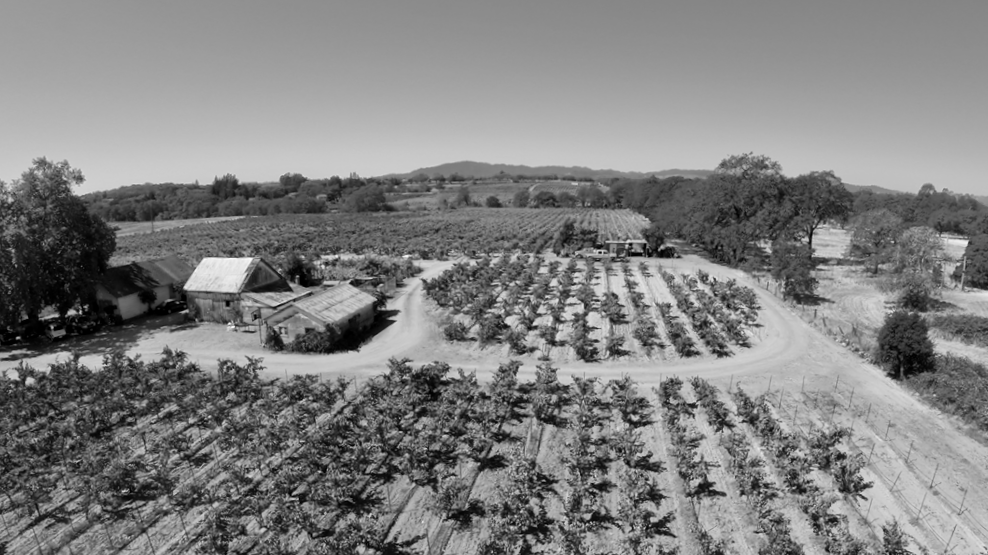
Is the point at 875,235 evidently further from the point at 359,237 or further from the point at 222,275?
the point at 359,237

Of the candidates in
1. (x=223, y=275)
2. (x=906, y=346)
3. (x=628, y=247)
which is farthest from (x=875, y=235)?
(x=223, y=275)

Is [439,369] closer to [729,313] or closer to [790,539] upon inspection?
[790,539]

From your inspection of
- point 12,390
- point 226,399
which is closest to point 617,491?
point 226,399

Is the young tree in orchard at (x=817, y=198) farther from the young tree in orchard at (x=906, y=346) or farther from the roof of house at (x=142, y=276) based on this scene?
the roof of house at (x=142, y=276)

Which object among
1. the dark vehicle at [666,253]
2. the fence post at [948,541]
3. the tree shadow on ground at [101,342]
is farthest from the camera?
the dark vehicle at [666,253]

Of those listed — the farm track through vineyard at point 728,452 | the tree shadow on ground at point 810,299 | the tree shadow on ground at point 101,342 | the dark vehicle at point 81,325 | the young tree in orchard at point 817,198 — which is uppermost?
the young tree in orchard at point 817,198

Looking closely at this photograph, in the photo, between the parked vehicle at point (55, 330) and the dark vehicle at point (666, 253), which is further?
the dark vehicle at point (666, 253)

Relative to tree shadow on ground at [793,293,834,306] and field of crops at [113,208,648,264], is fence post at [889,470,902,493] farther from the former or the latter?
field of crops at [113,208,648,264]

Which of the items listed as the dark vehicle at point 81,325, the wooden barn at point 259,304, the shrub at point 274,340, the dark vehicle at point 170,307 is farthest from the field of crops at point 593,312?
the dark vehicle at point 81,325
